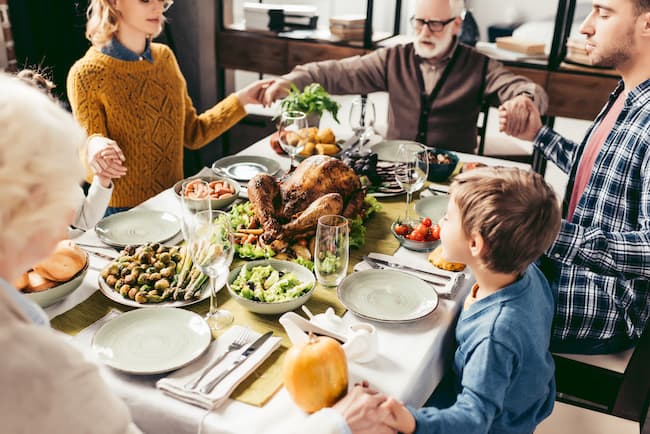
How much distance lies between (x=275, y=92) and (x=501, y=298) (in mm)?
1659

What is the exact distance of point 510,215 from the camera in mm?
1332

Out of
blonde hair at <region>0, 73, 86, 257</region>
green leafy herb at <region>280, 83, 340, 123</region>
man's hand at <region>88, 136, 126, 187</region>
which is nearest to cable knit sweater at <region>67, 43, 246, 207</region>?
green leafy herb at <region>280, 83, 340, 123</region>

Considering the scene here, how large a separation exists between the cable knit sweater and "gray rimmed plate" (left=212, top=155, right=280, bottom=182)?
28 centimetres

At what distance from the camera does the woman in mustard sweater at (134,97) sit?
2.22 metres

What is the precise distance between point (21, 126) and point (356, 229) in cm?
122

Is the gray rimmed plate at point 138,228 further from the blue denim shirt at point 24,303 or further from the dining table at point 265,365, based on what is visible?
the blue denim shirt at point 24,303

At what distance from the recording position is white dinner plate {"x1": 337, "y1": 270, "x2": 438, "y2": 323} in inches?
56.6

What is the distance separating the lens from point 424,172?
6.13 ft

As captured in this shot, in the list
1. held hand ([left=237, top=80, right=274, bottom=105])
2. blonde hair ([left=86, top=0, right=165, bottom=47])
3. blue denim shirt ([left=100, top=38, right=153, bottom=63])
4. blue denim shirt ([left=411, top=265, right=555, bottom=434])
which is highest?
blonde hair ([left=86, top=0, right=165, bottom=47])

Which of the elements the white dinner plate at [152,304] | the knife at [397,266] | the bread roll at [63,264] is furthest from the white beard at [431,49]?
the bread roll at [63,264]

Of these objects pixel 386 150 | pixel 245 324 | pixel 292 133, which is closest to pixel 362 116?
pixel 386 150

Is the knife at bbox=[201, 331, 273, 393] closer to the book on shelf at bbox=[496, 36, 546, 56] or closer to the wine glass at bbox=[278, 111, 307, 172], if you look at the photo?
the wine glass at bbox=[278, 111, 307, 172]

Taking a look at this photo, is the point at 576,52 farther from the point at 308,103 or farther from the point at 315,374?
the point at 315,374

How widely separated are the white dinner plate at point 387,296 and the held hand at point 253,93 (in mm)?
1343
